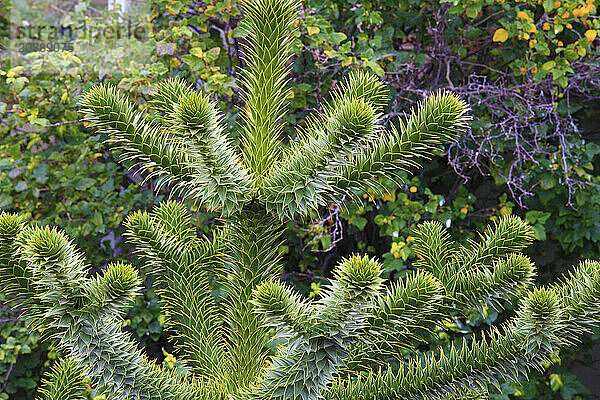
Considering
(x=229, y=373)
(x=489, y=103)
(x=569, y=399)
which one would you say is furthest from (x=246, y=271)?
(x=569, y=399)

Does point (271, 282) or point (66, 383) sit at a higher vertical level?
point (271, 282)

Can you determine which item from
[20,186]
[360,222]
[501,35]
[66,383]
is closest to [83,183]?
[20,186]

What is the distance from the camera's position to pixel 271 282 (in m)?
1.01

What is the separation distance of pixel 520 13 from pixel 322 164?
2055 mm

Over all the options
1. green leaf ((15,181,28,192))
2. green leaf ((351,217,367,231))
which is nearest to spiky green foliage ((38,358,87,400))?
green leaf ((351,217,367,231))

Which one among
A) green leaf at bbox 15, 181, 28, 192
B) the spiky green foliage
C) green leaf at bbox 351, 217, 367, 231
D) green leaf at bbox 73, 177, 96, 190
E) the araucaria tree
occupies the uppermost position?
the araucaria tree

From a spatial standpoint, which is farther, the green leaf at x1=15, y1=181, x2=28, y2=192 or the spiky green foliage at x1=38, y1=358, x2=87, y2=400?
the green leaf at x1=15, y1=181, x2=28, y2=192

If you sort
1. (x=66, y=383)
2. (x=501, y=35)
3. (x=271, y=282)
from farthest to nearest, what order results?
(x=501, y=35)
(x=66, y=383)
(x=271, y=282)

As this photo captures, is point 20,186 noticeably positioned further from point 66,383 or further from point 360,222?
point 66,383

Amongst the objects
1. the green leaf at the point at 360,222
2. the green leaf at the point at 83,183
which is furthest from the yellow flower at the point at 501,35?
the green leaf at the point at 83,183

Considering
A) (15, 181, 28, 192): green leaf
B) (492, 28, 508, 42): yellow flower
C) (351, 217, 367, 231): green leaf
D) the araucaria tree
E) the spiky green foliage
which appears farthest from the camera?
(15, 181, 28, 192): green leaf

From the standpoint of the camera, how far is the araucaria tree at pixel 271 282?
988 millimetres

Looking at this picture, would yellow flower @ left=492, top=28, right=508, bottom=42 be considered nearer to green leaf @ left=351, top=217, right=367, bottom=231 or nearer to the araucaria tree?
green leaf @ left=351, top=217, right=367, bottom=231

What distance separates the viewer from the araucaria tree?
988 millimetres
